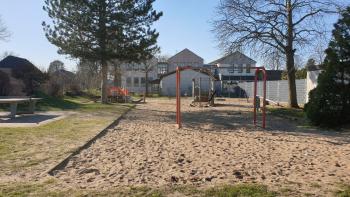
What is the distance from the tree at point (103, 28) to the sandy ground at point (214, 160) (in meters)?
14.7

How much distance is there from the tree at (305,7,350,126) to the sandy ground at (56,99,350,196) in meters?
2.06

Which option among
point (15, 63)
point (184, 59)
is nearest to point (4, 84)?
point (15, 63)

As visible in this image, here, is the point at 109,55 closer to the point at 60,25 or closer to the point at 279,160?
the point at 60,25

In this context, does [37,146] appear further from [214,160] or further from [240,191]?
[240,191]

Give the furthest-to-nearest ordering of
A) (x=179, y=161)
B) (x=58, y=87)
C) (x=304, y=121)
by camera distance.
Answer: (x=58, y=87) → (x=304, y=121) → (x=179, y=161)

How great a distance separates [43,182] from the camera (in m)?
6.66

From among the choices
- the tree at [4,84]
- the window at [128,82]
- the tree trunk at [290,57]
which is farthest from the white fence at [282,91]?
the window at [128,82]

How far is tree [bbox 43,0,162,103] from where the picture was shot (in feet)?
92.6

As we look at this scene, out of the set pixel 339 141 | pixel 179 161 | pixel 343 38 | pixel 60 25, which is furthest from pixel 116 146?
pixel 60 25

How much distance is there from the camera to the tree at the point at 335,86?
16.2m

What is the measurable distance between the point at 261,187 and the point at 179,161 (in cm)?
279

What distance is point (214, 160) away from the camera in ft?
29.5

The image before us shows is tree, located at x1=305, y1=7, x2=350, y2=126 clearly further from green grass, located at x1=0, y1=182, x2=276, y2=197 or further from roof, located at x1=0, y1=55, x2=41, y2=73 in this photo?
roof, located at x1=0, y1=55, x2=41, y2=73

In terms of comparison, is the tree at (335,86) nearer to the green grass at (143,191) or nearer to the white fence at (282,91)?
the green grass at (143,191)
